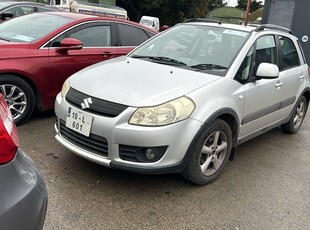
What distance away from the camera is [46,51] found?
4398 millimetres

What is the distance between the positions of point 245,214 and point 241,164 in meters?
A: 1.05

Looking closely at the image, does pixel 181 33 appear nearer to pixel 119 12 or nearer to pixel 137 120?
pixel 137 120

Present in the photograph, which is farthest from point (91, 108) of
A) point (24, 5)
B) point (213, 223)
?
point (24, 5)

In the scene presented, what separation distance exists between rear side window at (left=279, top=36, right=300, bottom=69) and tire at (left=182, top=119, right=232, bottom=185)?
5.12ft

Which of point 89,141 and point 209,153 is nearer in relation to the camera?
point 89,141

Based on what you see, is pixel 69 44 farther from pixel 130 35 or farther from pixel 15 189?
pixel 15 189

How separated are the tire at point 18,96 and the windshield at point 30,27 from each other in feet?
2.04

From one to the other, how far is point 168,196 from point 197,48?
168cm

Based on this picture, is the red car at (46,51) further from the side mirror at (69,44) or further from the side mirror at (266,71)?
the side mirror at (266,71)

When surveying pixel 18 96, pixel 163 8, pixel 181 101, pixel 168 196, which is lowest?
pixel 163 8

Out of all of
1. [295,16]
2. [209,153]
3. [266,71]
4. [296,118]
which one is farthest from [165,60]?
[295,16]

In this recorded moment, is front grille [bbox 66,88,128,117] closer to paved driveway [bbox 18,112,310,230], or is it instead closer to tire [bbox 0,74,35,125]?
paved driveway [bbox 18,112,310,230]

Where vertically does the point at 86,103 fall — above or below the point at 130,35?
below

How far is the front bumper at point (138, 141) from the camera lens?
2.81 meters
